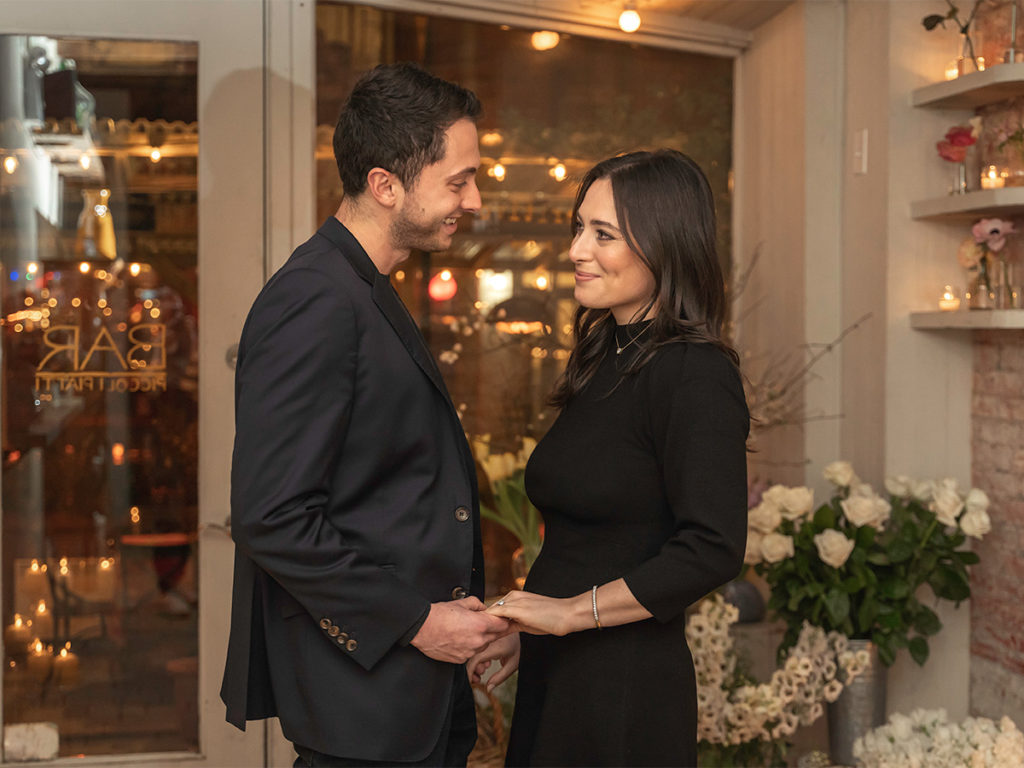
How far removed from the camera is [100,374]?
117 inches

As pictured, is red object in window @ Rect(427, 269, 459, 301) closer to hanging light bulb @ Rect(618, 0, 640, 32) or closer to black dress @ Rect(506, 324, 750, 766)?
hanging light bulb @ Rect(618, 0, 640, 32)

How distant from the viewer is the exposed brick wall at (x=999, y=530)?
312 centimetres

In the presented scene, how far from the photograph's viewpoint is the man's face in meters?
1.75

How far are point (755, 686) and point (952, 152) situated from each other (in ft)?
5.64

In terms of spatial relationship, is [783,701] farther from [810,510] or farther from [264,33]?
[264,33]

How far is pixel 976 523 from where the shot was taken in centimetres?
303

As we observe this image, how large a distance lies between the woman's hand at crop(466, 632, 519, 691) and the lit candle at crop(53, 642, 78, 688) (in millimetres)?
1600

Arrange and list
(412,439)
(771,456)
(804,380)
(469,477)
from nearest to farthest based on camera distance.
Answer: (412,439)
(469,477)
(804,380)
(771,456)

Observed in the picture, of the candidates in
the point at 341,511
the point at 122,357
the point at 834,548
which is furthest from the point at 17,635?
the point at 834,548

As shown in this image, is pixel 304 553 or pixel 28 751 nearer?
pixel 304 553

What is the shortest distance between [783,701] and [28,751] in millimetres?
2180

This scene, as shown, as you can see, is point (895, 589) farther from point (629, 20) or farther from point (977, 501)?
point (629, 20)

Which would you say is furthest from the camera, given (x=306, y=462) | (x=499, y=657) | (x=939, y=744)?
(x=939, y=744)

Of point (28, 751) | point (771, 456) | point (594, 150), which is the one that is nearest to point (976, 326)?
point (771, 456)
